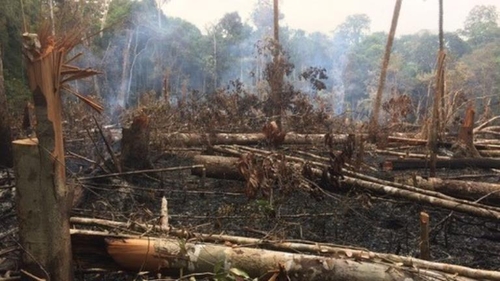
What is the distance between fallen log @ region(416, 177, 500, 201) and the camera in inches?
185

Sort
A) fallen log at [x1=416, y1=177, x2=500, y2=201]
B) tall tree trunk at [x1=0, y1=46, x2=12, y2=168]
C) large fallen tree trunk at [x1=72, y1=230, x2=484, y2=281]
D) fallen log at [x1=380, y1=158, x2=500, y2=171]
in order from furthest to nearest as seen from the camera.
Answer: fallen log at [x1=380, y1=158, x2=500, y2=171] < tall tree trunk at [x1=0, y1=46, x2=12, y2=168] < fallen log at [x1=416, y1=177, x2=500, y2=201] < large fallen tree trunk at [x1=72, y1=230, x2=484, y2=281]

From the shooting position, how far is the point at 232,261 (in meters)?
2.55

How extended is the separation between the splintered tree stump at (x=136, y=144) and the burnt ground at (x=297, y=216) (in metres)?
0.22

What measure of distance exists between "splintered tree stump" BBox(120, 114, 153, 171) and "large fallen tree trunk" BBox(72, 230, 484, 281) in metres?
3.60

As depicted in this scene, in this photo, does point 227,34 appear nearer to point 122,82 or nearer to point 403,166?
point 122,82

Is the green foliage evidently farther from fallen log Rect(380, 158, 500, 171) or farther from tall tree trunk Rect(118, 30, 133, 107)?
fallen log Rect(380, 158, 500, 171)

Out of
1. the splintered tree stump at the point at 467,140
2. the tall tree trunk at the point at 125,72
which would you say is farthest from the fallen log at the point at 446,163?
the tall tree trunk at the point at 125,72

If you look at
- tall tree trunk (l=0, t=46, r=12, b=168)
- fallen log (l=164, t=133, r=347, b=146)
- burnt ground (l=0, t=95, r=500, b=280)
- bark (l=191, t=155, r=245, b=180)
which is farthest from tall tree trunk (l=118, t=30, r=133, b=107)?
bark (l=191, t=155, r=245, b=180)

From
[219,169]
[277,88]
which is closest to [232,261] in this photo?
[219,169]

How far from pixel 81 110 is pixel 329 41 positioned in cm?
4389

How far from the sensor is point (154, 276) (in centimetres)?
262

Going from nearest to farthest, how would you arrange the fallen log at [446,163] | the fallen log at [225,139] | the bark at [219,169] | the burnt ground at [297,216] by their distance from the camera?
the burnt ground at [297,216]
the bark at [219,169]
the fallen log at [446,163]
the fallen log at [225,139]

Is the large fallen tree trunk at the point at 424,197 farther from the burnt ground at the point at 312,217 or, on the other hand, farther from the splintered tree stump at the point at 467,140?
the splintered tree stump at the point at 467,140

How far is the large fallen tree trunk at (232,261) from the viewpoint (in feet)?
7.96
